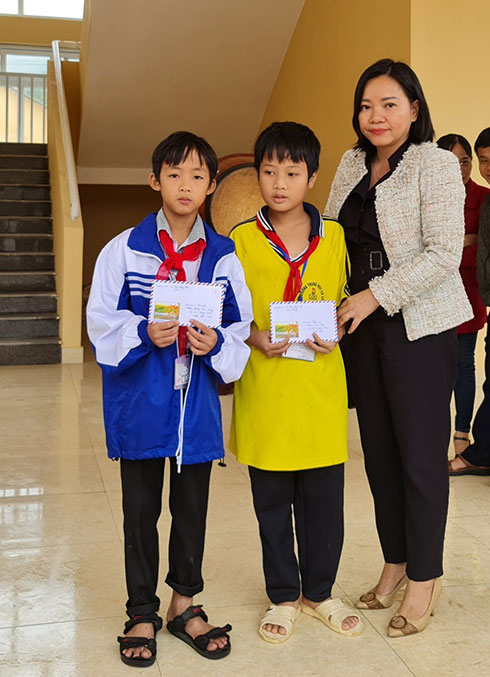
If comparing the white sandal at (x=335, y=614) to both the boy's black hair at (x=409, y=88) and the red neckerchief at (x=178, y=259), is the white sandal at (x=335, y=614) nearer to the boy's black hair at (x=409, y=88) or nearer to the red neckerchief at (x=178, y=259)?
the red neckerchief at (x=178, y=259)

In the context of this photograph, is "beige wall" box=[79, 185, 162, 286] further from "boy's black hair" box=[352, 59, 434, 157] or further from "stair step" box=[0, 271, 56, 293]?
"boy's black hair" box=[352, 59, 434, 157]

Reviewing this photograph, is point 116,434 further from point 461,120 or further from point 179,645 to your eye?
point 461,120

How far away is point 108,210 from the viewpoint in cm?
1007

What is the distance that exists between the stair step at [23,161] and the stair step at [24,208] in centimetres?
80

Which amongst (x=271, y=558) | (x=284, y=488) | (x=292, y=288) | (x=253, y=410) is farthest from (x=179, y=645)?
(x=292, y=288)

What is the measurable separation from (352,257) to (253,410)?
1.45 ft

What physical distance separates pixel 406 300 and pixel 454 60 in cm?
350

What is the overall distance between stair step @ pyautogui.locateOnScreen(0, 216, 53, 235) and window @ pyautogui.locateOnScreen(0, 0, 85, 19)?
182 inches

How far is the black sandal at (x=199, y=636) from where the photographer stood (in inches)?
74.2

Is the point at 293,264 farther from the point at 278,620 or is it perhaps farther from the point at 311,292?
the point at 278,620

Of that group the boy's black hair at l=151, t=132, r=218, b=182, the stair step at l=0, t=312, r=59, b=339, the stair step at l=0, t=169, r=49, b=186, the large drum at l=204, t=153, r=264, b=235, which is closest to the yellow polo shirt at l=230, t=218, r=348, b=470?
the boy's black hair at l=151, t=132, r=218, b=182

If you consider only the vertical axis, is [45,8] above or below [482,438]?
above

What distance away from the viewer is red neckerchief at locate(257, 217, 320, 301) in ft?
6.36

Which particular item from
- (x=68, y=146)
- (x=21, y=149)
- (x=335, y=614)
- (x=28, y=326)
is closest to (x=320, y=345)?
(x=335, y=614)
